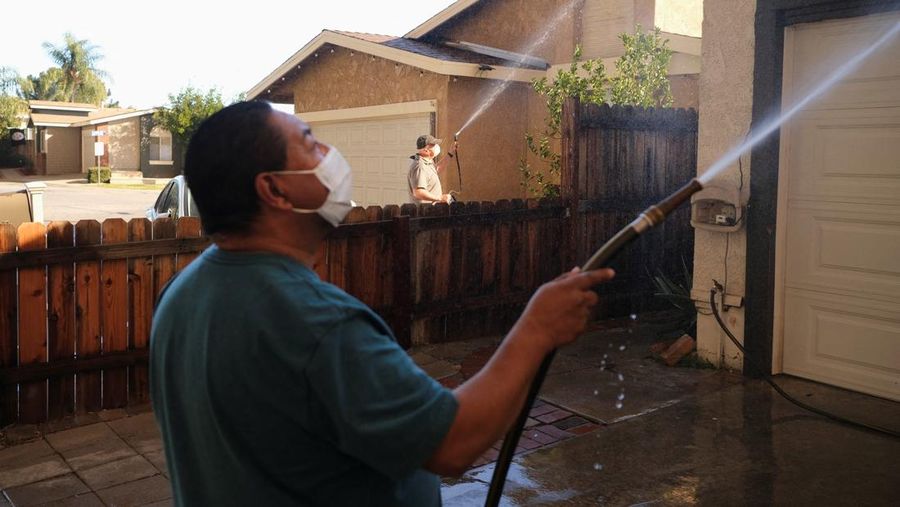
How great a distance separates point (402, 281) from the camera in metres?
8.01

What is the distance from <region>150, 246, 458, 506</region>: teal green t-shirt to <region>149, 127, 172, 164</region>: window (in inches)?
2059

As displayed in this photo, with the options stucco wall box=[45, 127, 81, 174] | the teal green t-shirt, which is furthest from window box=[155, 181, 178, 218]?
stucco wall box=[45, 127, 81, 174]

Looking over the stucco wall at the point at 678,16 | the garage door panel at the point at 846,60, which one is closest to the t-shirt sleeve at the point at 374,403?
the garage door panel at the point at 846,60

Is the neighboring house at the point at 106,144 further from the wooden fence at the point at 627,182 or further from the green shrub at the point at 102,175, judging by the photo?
the wooden fence at the point at 627,182

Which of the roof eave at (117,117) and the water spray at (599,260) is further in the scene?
the roof eave at (117,117)

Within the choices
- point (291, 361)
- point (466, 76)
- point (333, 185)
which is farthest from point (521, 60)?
point (291, 361)

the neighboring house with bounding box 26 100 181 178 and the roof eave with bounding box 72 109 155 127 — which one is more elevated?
the roof eave with bounding box 72 109 155 127

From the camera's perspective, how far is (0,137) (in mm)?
55125

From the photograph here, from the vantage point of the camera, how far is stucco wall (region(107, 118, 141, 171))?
168 ft

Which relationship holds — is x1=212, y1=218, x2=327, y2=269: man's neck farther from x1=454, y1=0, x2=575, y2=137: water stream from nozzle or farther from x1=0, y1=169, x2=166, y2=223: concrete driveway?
x1=0, y1=169, x2=166, y2=223: concrete driveway

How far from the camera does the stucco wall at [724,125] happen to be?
6.73 metres

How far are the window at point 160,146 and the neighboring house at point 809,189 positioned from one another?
159 feet

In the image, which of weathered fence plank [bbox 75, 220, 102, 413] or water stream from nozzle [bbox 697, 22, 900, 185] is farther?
weathered fence plank [bbox 75, 220, 102, 413]

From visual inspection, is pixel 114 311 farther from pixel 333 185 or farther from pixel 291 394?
pixel 291 394
